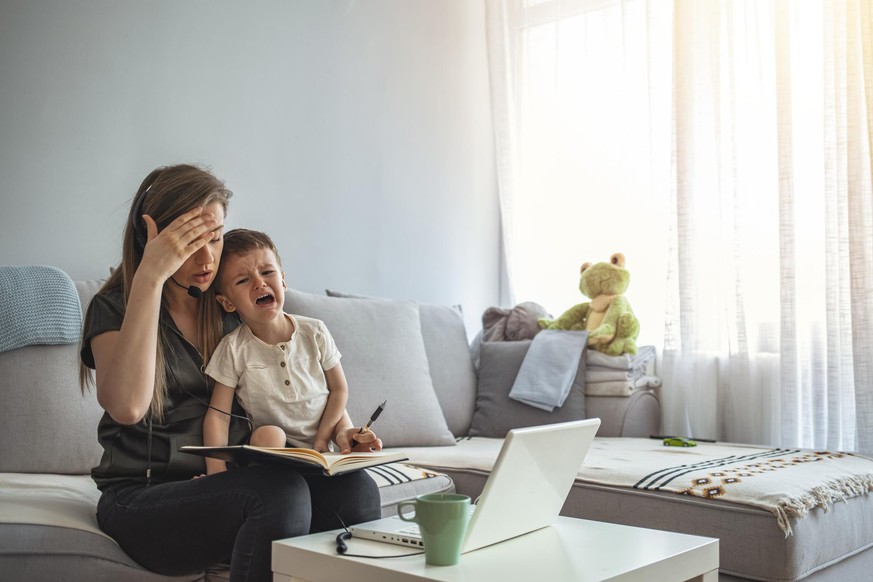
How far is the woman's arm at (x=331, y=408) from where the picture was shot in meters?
1.56

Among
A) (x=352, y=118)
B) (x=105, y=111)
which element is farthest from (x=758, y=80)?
(x=105, y=111)

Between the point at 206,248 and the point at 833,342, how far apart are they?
208 cm

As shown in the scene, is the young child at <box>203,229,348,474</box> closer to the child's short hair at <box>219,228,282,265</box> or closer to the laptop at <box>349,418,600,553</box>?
the child's short hair at <box>219,228,282,265</box>

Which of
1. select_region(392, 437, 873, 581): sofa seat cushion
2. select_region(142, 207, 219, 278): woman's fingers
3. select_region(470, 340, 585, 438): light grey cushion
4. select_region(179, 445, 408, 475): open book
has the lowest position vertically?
select_region(392, 437, 873, 581): sofa seat cushion

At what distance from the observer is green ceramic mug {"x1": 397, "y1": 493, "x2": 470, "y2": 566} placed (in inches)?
39.9

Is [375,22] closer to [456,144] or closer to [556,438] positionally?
[456,144]

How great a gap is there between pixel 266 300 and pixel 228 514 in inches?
18.2

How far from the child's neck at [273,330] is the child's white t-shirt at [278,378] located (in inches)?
0.5

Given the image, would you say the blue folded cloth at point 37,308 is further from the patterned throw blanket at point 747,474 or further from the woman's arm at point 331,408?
the patterned throw blanket at point 747,474

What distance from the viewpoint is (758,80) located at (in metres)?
2.86

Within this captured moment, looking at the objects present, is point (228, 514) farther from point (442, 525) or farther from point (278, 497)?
point (442, 525)

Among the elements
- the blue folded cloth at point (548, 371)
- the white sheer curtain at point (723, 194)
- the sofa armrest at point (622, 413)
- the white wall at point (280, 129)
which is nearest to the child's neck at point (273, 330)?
the white wall at point (280, 129)

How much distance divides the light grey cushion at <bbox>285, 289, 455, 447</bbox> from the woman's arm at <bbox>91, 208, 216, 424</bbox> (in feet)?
3.50

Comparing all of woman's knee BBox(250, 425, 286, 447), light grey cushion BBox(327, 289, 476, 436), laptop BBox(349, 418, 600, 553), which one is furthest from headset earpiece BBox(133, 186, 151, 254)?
light grey cushion BBox(327, 289, 476, 436)
